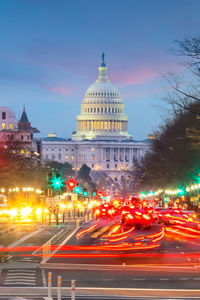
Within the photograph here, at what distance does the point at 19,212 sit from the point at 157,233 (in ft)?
90.2

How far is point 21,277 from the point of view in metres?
28.6

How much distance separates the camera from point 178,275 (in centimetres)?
2931

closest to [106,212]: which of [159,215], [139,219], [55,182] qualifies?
[159,215]

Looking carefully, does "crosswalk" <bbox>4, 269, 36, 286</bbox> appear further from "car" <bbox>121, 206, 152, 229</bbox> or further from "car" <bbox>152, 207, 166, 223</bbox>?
"car" <bbox>152, 207, 166, 223</bbox>

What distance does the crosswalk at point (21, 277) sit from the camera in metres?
26.8

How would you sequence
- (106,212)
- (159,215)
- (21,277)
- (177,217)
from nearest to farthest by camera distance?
1. (21,277)
2. (177,217)
3. (159,215)
4. (106,212)

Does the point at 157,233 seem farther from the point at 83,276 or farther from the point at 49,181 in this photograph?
the point at 83,276

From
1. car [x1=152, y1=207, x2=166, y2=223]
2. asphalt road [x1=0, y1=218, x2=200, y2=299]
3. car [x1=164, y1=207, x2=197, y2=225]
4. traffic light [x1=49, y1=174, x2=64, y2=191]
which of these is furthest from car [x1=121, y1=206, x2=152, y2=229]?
asphalt road [x1=0, y1=218, x2=200, y2=299]

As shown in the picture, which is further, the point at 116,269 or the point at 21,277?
the point at 116,269

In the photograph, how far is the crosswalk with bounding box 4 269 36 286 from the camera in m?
26.8

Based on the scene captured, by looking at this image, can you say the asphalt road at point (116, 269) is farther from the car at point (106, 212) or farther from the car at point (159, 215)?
the car at point (106, 212)

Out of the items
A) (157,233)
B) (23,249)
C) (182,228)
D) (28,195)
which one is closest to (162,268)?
(23,249)

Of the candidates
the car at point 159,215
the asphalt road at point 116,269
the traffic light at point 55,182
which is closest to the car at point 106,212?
the car at point 159,215

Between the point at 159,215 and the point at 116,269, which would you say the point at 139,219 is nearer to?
the point at 159,215
